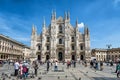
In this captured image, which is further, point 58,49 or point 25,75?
point 58,49

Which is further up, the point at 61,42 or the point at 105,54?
the point at 61,42

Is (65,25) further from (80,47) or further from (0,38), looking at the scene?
(0,38)

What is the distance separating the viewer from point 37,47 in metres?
69.6

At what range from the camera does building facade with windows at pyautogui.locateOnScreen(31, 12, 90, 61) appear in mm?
68250

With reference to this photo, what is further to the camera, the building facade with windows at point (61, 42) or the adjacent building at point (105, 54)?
the adjacent building at point (105, 54)

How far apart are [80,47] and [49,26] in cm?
1445

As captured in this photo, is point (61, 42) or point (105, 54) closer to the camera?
point (61, 42)

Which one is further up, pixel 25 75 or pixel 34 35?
pixel 34 35

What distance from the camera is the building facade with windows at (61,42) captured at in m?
68.2

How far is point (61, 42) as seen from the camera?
231 ft

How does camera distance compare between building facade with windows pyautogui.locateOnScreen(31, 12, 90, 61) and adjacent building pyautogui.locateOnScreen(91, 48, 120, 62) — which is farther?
adjacent building pyautogui.locateOnScreen(91, 48, 120, 62)

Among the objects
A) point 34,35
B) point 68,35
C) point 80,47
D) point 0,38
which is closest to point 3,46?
point 0,38

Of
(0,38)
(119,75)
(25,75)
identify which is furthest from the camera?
(0,38)

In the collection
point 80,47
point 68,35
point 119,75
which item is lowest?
point 119,75
